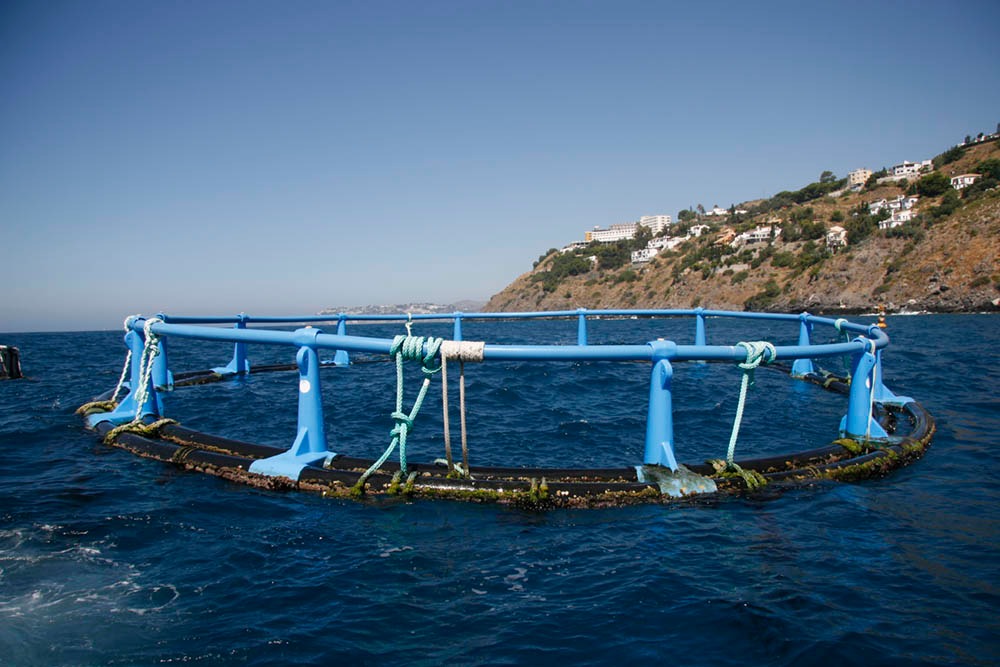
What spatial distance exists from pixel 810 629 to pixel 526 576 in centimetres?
176

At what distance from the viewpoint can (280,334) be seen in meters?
5.90

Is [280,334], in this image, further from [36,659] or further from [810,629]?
[810,629]

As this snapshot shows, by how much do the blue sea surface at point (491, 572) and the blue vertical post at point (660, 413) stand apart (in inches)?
20.9

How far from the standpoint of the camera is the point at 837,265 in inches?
3036

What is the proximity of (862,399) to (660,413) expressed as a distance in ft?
9.56

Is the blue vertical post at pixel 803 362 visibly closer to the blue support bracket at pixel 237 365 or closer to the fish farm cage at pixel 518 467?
the fish farm cage at pixel 518 467

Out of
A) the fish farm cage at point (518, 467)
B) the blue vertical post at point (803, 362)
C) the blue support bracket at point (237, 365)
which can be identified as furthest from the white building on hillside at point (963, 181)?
the blue support bracket at point (237, 365)

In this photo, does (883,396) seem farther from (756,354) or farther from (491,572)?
(491,572)

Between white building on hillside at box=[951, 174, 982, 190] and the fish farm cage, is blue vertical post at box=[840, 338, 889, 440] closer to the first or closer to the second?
the fish farm cage

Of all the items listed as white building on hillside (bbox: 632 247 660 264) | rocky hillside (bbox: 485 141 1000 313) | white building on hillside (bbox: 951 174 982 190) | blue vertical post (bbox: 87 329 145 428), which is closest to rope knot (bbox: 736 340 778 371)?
blue vertical post (bbox: 87 329 145 428)

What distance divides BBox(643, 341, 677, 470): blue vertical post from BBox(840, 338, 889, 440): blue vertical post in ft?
8.78

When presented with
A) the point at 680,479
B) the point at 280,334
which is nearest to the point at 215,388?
the point at 280,334

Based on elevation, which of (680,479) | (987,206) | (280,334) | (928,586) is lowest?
(928,586)

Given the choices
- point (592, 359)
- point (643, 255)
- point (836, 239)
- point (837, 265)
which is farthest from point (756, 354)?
point (643, 255)
